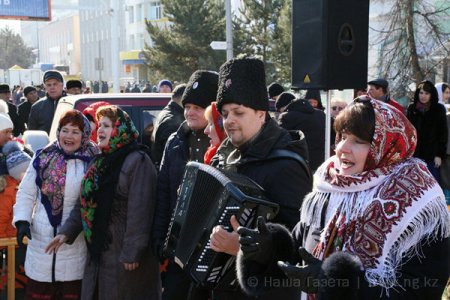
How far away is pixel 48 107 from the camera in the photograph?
8.72 m

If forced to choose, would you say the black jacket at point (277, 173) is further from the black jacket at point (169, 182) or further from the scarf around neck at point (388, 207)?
the black jacket at point (169, 182)

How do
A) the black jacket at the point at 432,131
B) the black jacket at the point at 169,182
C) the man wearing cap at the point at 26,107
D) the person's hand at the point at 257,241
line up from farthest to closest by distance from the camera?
the man wearing cap at the point at 26,107 → the black jacket at the point at 432,131 → the black jacket at the point at 169,182 → the person's hand at the point at 257,241

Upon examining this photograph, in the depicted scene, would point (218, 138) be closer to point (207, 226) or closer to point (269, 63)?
point (207, 226)

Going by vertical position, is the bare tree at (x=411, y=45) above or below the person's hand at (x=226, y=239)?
above

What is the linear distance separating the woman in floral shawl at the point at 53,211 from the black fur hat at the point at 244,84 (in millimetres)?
1581

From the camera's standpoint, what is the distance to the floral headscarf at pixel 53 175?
443 centimetres

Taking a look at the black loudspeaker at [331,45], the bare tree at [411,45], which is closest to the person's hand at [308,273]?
the black loudspeaker at [331,45]

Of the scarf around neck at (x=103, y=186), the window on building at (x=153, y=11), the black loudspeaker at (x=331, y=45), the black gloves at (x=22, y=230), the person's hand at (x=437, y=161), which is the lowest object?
the person's hand at (x=437, y=161)

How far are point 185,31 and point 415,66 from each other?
1659 centimetres

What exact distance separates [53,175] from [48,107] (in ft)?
14.9

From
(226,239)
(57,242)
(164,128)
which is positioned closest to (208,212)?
(226,239)

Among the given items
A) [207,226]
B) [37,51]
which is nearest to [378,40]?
[207,226]

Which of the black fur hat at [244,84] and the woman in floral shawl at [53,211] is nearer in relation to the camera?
the black fur hat at [244,84]

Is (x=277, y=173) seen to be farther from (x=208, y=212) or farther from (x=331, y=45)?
(x=331, y=45)
